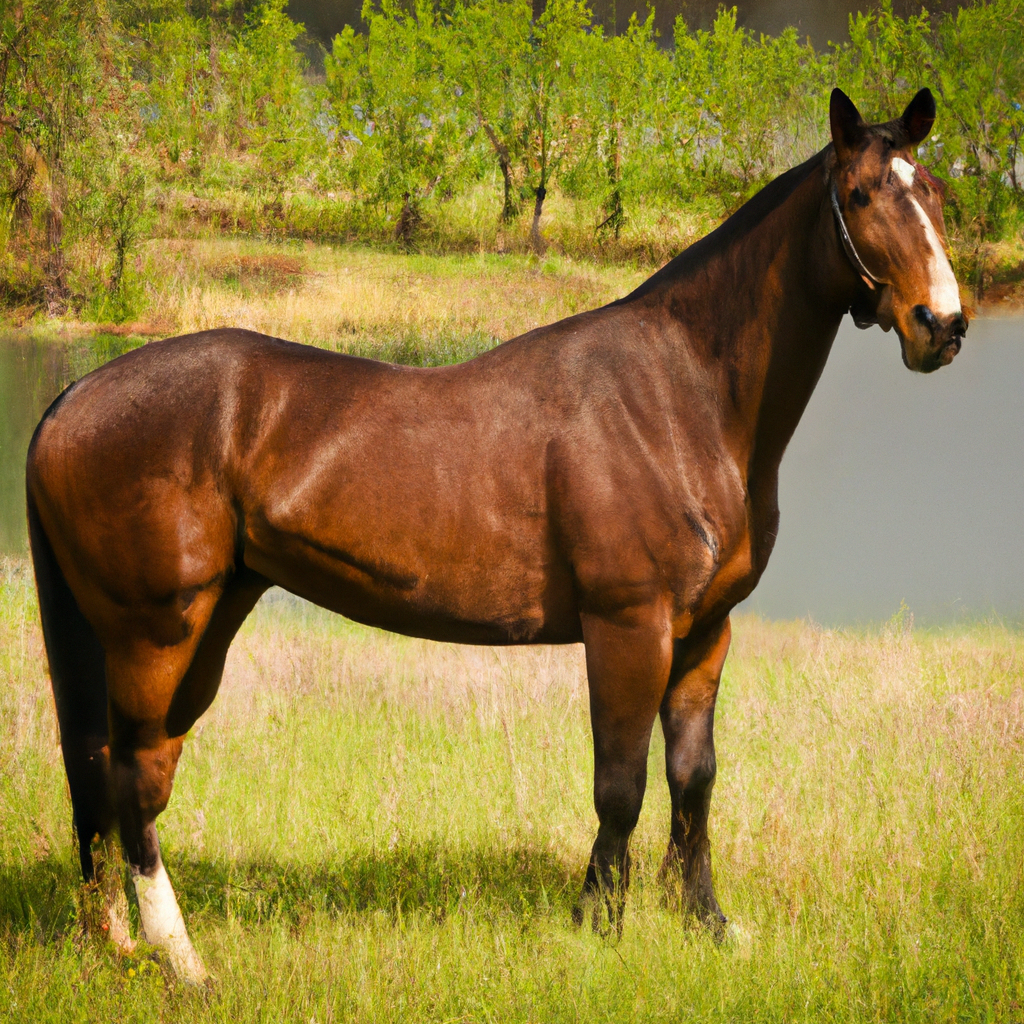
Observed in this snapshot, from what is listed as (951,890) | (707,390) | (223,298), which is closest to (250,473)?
(707,390)

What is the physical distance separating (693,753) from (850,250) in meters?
1.53

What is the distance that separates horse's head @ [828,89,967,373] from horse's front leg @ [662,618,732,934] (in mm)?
1021

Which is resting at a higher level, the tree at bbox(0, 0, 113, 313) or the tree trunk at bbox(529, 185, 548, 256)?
the tree at bbox(0, 0, 113, 313)

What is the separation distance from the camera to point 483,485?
8.43 feet

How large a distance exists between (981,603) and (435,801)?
4.78 meters

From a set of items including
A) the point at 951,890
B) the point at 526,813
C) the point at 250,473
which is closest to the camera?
the point at 250,473

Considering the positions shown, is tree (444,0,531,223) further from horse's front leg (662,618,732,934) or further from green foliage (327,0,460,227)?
horse's front leg (662,618,732,934)

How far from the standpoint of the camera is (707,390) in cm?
263

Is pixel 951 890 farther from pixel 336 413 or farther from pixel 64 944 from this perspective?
pixel 64 944

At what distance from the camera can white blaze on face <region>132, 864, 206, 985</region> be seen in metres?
2.71

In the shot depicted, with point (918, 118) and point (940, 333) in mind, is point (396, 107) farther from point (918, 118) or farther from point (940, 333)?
point (940, 333)

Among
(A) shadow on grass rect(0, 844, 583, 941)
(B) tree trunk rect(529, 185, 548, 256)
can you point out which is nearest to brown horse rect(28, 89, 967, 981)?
(A) shadow on grass rect(0, 844, 583, 941)

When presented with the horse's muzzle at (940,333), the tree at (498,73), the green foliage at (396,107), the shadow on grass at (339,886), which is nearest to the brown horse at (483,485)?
the horse's muzzle at (940,333)

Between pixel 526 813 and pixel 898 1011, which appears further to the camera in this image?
pixel 526 813
